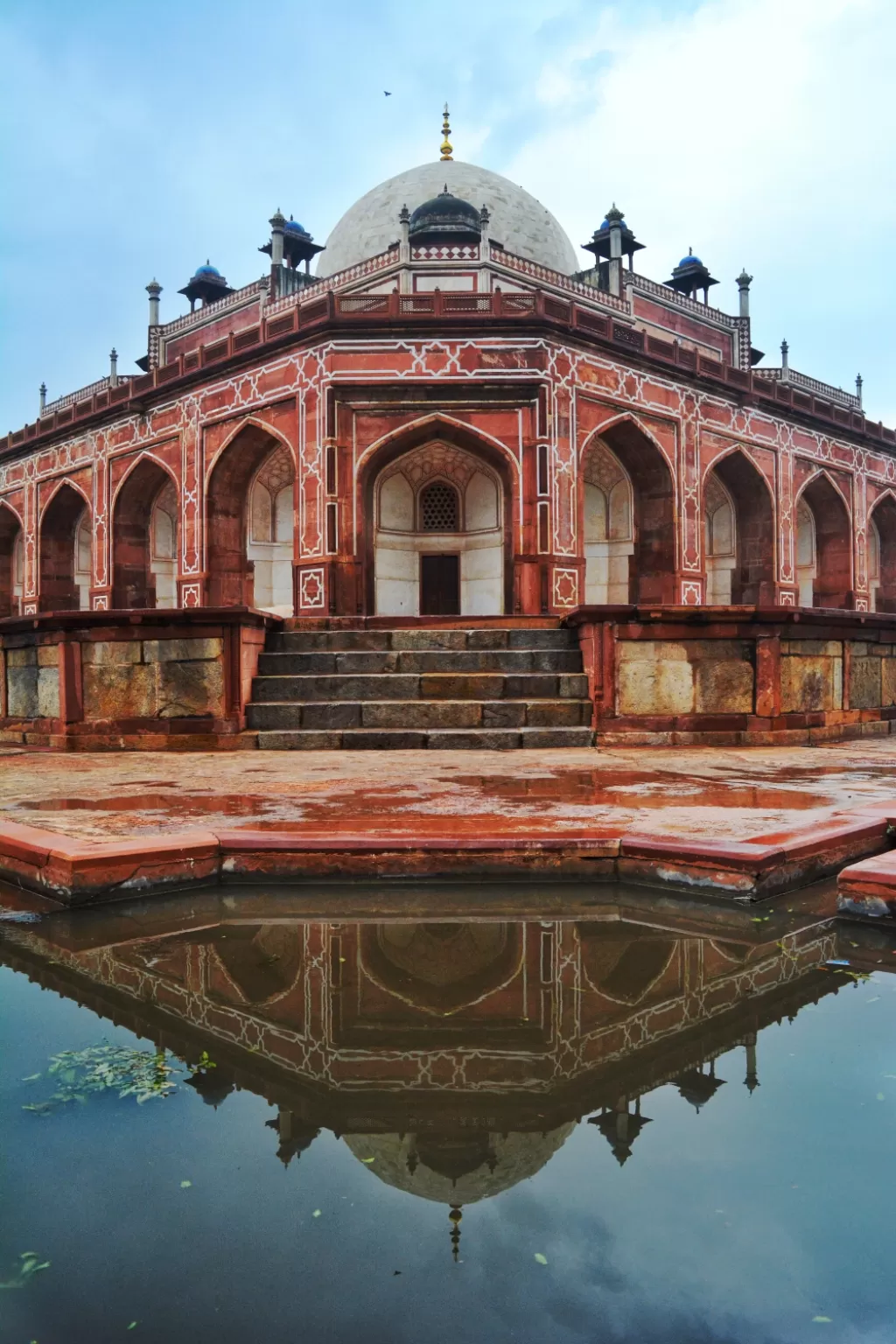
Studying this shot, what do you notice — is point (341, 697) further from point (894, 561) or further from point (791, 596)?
point (894, 561)

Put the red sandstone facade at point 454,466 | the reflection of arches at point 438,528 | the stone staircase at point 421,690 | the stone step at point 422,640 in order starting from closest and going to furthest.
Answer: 1. the stone staircase at point 421,690
2. the stone step at point 422,640
3. the red sandstone facade at point 454,466
4. the reflection of arches at point 438,528

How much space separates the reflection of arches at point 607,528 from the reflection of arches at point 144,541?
26.7ft

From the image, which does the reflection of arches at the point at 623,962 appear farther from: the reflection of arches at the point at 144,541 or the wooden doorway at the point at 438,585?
the reflection of arches at the point at 144,541

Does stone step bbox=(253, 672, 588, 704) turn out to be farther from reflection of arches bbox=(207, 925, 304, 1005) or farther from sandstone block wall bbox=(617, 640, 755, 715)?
reflection of arches bbox=(207, 925, 304, 1005)

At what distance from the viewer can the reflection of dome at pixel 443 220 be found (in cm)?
1888

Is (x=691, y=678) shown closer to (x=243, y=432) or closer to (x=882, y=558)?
(x=243, y=432)

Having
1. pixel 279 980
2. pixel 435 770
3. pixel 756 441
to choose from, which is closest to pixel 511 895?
pixel 279 980

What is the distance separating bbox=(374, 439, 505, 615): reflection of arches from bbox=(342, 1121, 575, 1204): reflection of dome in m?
14.0

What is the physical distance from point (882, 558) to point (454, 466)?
12583mm

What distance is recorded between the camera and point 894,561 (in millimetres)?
22094

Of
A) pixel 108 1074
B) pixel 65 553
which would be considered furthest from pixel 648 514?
pixel 108 1074

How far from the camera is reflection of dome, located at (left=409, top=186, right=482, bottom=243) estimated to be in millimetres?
18875

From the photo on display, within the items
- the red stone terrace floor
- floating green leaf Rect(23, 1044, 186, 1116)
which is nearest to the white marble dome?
the red stone terrace floor

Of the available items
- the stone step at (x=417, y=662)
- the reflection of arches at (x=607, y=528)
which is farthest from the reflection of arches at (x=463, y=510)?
the stone step at (x=417, y=662)
